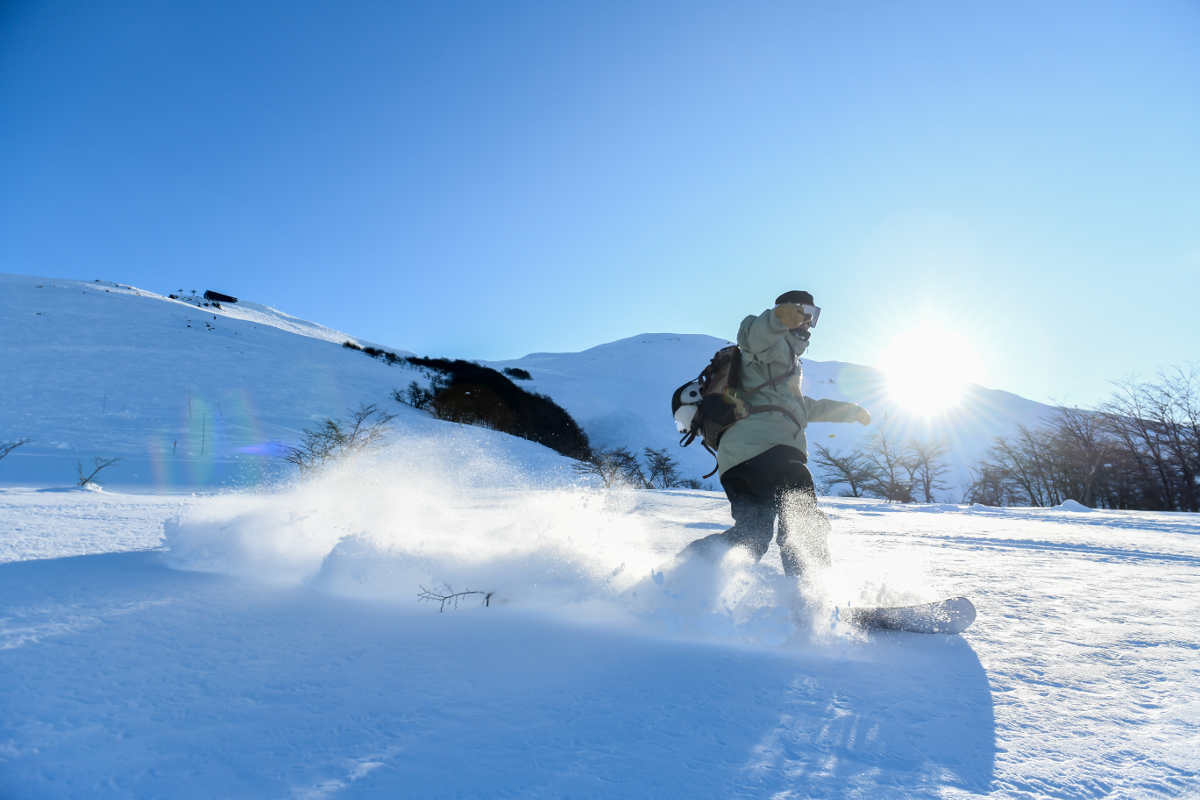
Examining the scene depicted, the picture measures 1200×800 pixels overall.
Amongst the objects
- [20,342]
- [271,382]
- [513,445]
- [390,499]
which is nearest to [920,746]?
[390,499]

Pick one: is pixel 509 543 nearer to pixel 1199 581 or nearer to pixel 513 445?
pixel 1199 581

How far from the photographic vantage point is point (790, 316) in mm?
2443

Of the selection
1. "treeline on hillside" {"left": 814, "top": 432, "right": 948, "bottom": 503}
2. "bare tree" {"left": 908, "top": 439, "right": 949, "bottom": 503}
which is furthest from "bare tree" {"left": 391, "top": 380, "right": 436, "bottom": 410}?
"bare tree" {"left": 908, "top": 439, "right": 949, "bottom": 503}

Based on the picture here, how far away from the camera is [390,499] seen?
3.25 metres

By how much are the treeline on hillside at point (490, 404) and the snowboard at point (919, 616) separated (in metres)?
18.6

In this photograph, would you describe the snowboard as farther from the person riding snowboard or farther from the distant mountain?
the distant mountain

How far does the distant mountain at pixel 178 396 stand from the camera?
977 cm

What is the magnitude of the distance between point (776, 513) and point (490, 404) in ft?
74.4

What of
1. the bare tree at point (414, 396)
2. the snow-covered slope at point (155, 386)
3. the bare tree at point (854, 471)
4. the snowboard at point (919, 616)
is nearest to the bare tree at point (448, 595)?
the snowboard at point (919, 616)

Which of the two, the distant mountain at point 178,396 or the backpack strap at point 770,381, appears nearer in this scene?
the backpack strap at point 770,381

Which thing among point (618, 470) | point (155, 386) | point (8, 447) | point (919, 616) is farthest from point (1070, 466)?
point (155, 386)

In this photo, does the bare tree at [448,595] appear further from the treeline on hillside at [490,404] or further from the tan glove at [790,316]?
the treeline on hillside at [490,404]

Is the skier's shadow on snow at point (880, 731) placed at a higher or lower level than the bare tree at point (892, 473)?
lower

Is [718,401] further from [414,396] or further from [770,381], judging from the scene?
[414,396]
